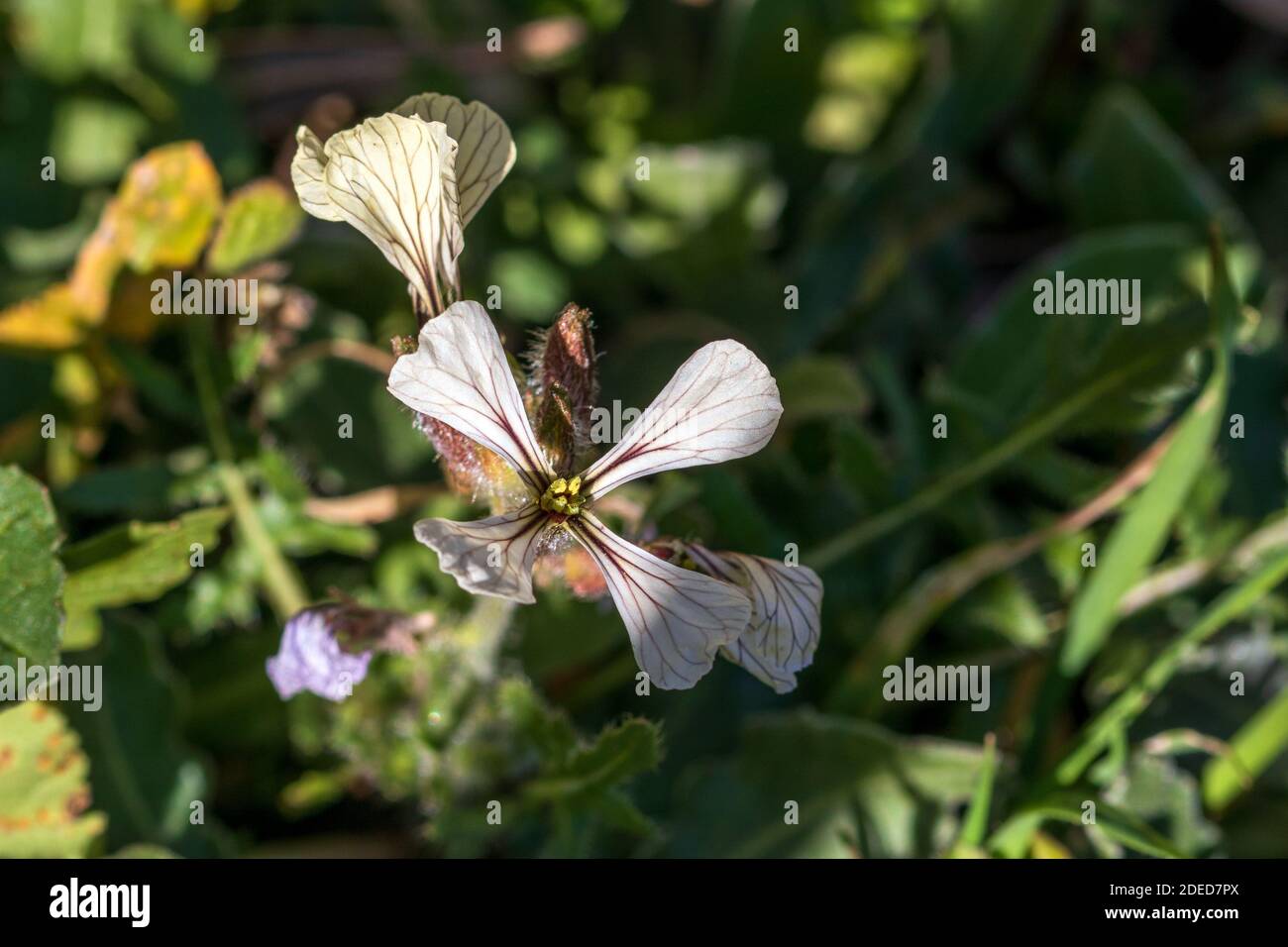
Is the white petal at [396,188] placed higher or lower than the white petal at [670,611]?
higher

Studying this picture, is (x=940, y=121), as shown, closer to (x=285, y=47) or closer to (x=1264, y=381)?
(x=1264, y=381)

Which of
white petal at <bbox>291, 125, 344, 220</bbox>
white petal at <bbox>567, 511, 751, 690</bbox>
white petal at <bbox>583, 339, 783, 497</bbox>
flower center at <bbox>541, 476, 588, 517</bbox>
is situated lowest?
white petal at <bbox>567, 511, 751, 690</bbox>

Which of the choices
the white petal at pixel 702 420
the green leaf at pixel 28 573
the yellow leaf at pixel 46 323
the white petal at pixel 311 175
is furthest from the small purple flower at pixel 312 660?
the yellow leaf at pixel 46 323

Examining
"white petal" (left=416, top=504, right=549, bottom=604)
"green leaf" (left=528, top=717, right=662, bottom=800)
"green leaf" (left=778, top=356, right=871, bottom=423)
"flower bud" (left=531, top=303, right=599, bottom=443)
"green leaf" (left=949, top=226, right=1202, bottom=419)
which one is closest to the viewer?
"white petal" (left=416, top=504, right=549, bottom=604)

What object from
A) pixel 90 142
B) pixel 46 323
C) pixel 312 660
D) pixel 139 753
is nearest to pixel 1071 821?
pixel 312 660

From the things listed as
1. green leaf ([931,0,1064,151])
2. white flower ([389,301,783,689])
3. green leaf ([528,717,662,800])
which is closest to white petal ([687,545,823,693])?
white flower ([389,301,783,689])

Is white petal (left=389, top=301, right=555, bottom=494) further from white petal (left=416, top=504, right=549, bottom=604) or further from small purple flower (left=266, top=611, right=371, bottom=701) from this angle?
small purple flower (left=266, top=611, right=371, bottom=701)

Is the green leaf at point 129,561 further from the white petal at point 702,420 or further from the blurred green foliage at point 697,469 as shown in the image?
the white petal at point 702,420
